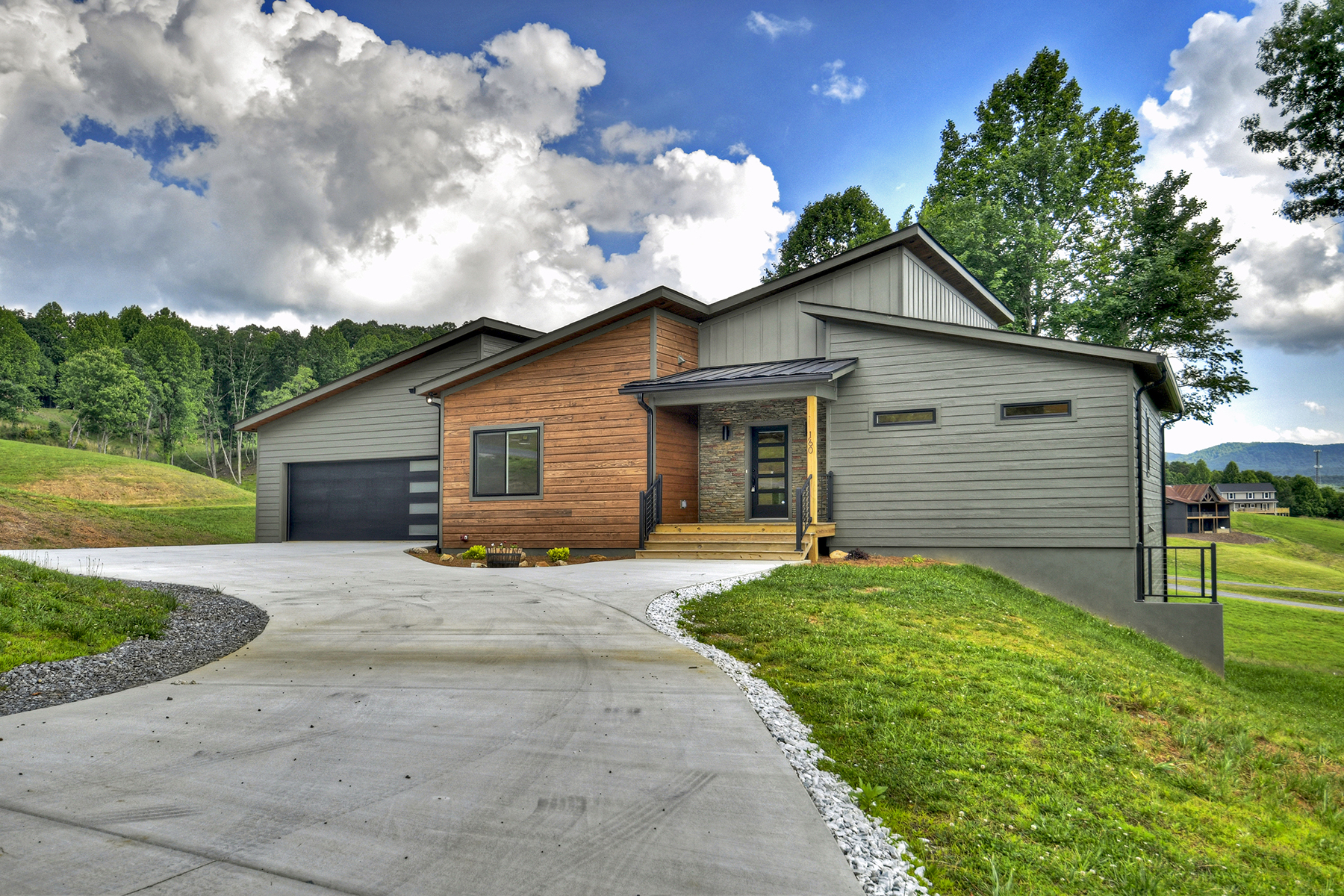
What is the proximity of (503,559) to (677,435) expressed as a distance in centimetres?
430

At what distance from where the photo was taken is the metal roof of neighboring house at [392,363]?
18094 mm

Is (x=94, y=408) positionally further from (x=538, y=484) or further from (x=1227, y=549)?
(x=1227, y=549)

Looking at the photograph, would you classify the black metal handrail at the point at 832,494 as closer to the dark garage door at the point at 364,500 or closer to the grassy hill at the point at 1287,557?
the dark garage door at the point at 364,500

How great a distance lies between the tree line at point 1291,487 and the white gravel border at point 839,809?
7447 centimetres

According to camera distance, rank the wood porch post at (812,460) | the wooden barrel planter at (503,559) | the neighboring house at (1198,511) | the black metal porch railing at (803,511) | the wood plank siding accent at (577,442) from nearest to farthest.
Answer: the black metal porch railing at (803,511), the wood porch post at (812,460), the wooden barrel planter at (503,559), the wood plank siding accent at (577,442), the neighboring house at (1198,511)

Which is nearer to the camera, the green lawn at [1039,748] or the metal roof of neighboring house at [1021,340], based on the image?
the green lawn at [1039,748]

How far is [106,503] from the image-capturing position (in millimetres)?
29047

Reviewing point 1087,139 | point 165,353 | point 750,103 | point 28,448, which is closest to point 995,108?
point 1087,139

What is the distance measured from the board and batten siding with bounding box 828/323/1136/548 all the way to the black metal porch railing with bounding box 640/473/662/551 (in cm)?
336

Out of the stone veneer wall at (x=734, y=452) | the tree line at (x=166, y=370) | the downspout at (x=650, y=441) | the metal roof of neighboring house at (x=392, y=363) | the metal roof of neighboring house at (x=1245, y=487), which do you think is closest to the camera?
the downspout at (x=650, y=441)

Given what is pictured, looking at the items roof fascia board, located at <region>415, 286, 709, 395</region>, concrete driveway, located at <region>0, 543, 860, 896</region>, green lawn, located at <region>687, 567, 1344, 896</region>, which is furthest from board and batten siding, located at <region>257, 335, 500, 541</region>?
concrete driveway, located at <region>0, 543, 860, 896</region>

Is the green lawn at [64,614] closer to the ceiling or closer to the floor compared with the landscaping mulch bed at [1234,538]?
closer to the ceiling

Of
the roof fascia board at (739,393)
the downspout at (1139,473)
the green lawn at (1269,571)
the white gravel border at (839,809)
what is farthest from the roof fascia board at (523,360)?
the green lawn at (1269,571)

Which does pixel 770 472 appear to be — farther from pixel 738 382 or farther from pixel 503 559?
pixel 503 559
